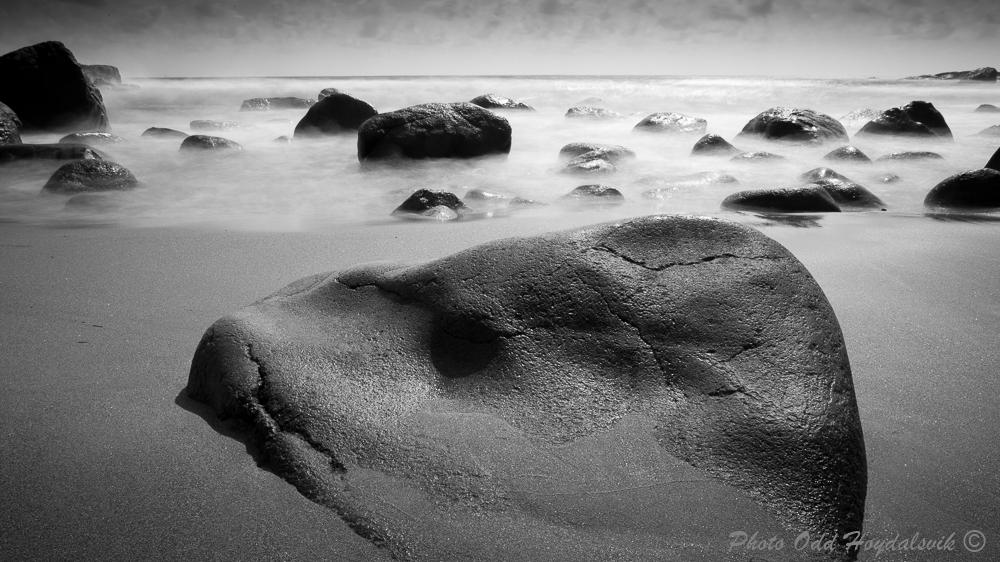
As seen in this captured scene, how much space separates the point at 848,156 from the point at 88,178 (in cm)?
817

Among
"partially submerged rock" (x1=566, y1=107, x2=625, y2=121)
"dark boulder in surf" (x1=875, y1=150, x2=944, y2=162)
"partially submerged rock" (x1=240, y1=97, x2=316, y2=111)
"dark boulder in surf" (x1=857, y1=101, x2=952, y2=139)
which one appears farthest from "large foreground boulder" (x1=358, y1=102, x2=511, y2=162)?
"partially submerged rock" (x1=240, y1=97, x2=316, y2=111)

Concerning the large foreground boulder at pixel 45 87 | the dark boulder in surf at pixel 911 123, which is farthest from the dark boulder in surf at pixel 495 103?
the large foreground boulder at pixel 45 87

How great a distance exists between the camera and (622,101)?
752 inches

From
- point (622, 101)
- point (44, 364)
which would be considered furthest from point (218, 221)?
point (622, 101)

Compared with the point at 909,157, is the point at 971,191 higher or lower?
higher

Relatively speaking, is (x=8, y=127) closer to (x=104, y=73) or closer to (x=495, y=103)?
(x=495, y=103)

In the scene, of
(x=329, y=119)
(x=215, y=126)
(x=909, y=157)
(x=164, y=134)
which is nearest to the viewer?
(x=909, y=157)

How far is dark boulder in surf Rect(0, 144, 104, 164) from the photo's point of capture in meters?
6.88

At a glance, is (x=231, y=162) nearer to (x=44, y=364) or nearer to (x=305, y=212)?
(x=305, y=212)

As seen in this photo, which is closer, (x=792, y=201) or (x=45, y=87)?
(x=792, y=201)

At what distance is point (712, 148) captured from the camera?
879 cm

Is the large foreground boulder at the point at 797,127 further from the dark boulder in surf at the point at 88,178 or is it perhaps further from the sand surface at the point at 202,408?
the dark boulder in surf at the point at 88,178

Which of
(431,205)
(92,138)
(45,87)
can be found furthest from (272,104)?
(431,205)

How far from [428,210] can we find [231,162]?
419cm
